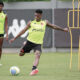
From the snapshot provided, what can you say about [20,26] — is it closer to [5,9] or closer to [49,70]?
[5,9]

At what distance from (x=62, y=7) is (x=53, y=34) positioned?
1.42 meters

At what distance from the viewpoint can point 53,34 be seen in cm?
1967

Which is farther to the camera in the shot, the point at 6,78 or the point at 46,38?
the point at 46,38

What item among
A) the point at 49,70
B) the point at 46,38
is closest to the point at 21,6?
the point at 46,38

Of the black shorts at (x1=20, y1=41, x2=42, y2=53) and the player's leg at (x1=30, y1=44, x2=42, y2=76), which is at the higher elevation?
the black shorts at (x1=20, y1=41, x2=42, y2=53)

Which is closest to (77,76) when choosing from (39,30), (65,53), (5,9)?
(39,30)

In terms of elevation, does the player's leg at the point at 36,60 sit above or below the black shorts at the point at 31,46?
below

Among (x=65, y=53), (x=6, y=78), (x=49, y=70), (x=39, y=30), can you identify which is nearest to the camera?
(x=6, y=78)

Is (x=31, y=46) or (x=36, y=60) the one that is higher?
(x=31, y=46)

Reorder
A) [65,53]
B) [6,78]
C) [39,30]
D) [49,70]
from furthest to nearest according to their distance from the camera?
[65,53] < [49,70] < [39,30] < [6,78]

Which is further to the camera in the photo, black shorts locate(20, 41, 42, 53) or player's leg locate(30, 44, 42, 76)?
black shorts locate(20, 41, 42, 53)

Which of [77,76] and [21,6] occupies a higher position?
[21,6]

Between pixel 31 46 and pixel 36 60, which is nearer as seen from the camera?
pixel 36 60

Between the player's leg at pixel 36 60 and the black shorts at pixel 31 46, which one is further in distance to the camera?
the black shorts at pixel 31 46
